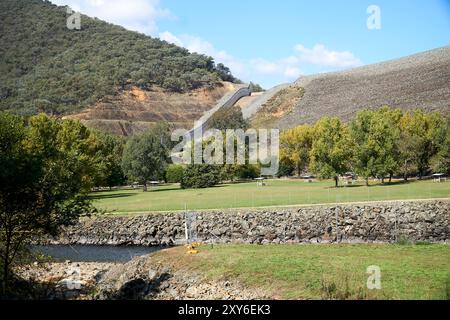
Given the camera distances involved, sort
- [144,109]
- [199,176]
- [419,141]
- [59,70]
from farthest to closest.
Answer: [59,70] → [144,109] → [199,176] → [419,141]

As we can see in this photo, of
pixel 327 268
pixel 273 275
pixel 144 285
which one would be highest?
pixel 327 268

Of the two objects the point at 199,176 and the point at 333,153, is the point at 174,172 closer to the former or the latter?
the point at 199,176

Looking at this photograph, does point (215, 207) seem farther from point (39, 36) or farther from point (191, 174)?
point (39, 36)

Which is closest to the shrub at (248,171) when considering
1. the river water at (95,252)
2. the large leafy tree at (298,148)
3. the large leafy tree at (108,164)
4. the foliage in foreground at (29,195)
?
the large leafy tree at (298,148)

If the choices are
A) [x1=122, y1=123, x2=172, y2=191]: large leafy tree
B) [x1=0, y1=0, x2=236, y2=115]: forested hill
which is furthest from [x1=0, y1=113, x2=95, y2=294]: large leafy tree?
[x1=0, y1=0, x2=236, y2=115]: forested hill

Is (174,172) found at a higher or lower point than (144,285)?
higher

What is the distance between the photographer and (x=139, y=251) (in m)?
36.2

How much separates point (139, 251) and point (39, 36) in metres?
164

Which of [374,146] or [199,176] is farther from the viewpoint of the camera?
[199,176]

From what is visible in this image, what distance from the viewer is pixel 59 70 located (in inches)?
6407

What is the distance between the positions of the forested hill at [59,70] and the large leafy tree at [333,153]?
7908 cm

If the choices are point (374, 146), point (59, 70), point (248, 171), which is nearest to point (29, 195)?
point (374, 146)

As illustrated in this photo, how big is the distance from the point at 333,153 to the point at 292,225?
25.6 m

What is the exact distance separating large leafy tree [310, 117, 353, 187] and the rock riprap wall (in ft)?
74.8
